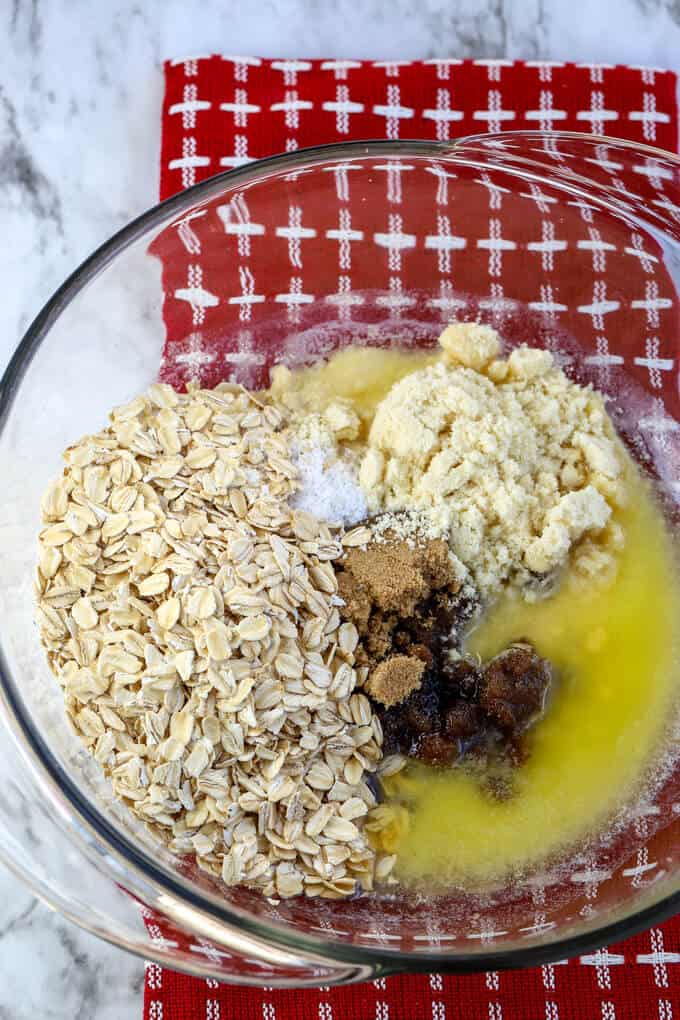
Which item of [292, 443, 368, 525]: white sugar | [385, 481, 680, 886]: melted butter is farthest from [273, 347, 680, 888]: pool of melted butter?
[292, 443, 368, 525]: white sugar

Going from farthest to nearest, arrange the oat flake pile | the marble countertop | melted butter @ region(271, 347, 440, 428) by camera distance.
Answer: the marble countertop
melted butter @ region(271, 347, 440, 428)
the oat flake pile

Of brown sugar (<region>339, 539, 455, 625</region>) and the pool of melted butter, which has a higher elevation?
brown sugar (<region>339, 539, 455, 625</region>)

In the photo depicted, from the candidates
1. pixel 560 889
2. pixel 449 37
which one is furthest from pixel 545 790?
pixel 449 37

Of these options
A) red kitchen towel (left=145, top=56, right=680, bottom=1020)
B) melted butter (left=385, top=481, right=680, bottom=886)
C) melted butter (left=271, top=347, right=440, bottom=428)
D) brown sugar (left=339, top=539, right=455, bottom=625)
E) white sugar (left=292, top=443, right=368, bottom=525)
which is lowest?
melted butter (left=385, top=481, right=680, bottom=886)

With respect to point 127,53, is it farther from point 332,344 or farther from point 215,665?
point 215,665

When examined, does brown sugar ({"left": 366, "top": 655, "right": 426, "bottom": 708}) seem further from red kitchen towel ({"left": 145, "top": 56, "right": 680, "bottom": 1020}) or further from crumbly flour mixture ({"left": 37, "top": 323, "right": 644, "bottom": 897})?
red kitchen towel ({"left": 145, "top": 56, "right": 680, "bottom": 1020})

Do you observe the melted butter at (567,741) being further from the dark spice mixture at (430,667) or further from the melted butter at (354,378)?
the melted butter at (354,378)

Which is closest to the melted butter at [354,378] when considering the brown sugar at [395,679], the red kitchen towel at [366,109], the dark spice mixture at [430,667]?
the red kitchen towel at [366,109]
